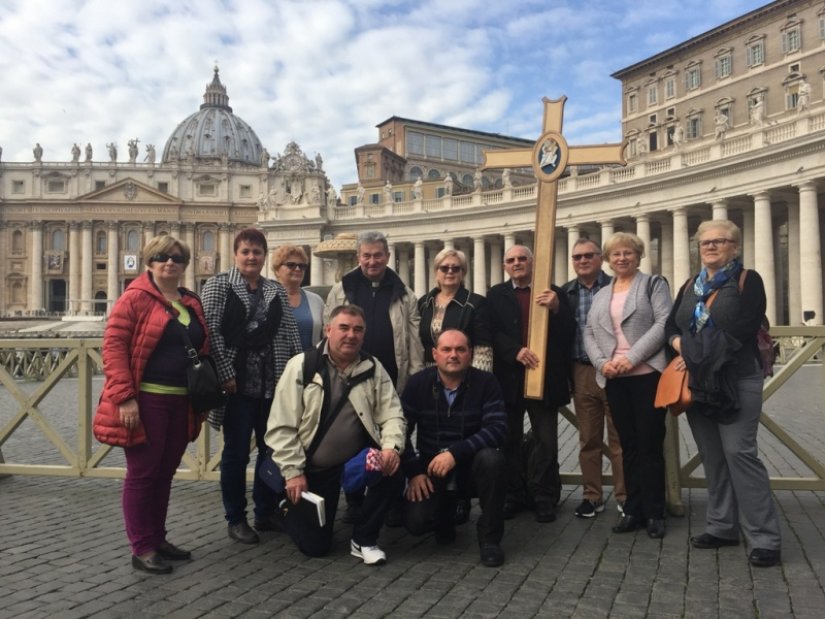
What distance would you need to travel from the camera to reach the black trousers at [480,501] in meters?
5.09

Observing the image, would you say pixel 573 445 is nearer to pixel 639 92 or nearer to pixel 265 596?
pixel 265 596

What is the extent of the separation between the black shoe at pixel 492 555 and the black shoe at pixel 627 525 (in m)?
1.24

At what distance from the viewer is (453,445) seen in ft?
17.3

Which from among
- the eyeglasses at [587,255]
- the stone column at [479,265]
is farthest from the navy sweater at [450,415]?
the stone column at [479,265]

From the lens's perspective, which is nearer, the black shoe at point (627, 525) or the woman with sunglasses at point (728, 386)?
the woman with sunglasses at point (728, 386)

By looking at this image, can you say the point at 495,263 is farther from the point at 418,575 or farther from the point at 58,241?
the point at 58,241

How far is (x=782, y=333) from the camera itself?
642cm

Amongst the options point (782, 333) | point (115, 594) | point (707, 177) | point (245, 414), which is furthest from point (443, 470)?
point (707, 177)

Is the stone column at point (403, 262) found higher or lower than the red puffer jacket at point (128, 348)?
higher

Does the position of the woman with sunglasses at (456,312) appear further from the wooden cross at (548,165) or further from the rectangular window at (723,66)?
the rectangular window at (723,66)

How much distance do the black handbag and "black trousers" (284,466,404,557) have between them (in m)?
0.92

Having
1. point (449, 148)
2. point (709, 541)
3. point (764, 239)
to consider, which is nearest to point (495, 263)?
point (764, 239)

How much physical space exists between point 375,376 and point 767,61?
53.7 meters

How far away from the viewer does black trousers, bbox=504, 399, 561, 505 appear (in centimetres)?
615
